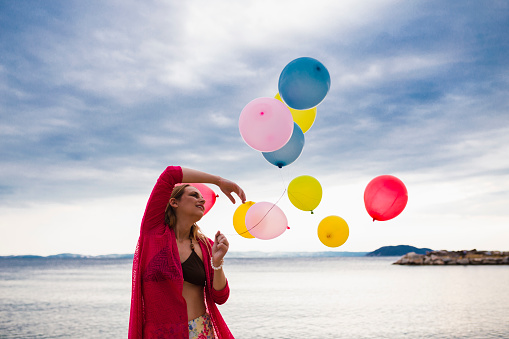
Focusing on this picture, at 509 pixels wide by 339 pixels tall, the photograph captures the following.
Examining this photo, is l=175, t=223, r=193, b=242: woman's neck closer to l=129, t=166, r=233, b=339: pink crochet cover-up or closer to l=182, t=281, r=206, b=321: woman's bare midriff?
l=129, t=166, r=233, b=339: pink crochet cover-up

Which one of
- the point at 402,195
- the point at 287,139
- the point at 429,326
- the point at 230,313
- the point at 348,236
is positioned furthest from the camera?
the point at 230,313

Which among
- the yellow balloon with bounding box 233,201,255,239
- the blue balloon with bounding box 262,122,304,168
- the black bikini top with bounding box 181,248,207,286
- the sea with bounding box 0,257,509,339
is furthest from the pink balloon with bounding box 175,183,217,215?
the sea with bounding box 0,257,509,339

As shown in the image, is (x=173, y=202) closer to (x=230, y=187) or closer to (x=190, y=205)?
(x=190, y=205)

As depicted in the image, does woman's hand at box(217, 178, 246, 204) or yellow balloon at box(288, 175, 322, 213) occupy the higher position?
yellow balloon at box(288, 175, 322, 213)

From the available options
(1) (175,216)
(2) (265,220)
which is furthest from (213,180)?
(2) (265,220)

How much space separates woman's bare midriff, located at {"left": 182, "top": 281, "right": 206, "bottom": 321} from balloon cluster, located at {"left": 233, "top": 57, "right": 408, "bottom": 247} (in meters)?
1.36

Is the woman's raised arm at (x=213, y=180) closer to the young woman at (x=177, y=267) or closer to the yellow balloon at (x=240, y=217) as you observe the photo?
the young woman at (x=177, y=267)

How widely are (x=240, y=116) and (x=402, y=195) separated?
182 cm

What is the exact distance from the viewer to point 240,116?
3.84 meters

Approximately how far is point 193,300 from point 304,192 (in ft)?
6.63

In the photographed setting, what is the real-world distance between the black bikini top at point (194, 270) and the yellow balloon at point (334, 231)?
2.17 m

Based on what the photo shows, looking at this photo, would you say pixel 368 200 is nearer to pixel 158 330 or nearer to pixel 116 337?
pixel 158 330

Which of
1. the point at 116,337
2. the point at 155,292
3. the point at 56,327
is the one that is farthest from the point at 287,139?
the point at 56,327

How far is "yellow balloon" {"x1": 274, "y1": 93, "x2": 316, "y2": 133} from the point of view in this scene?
4570 millimetres
